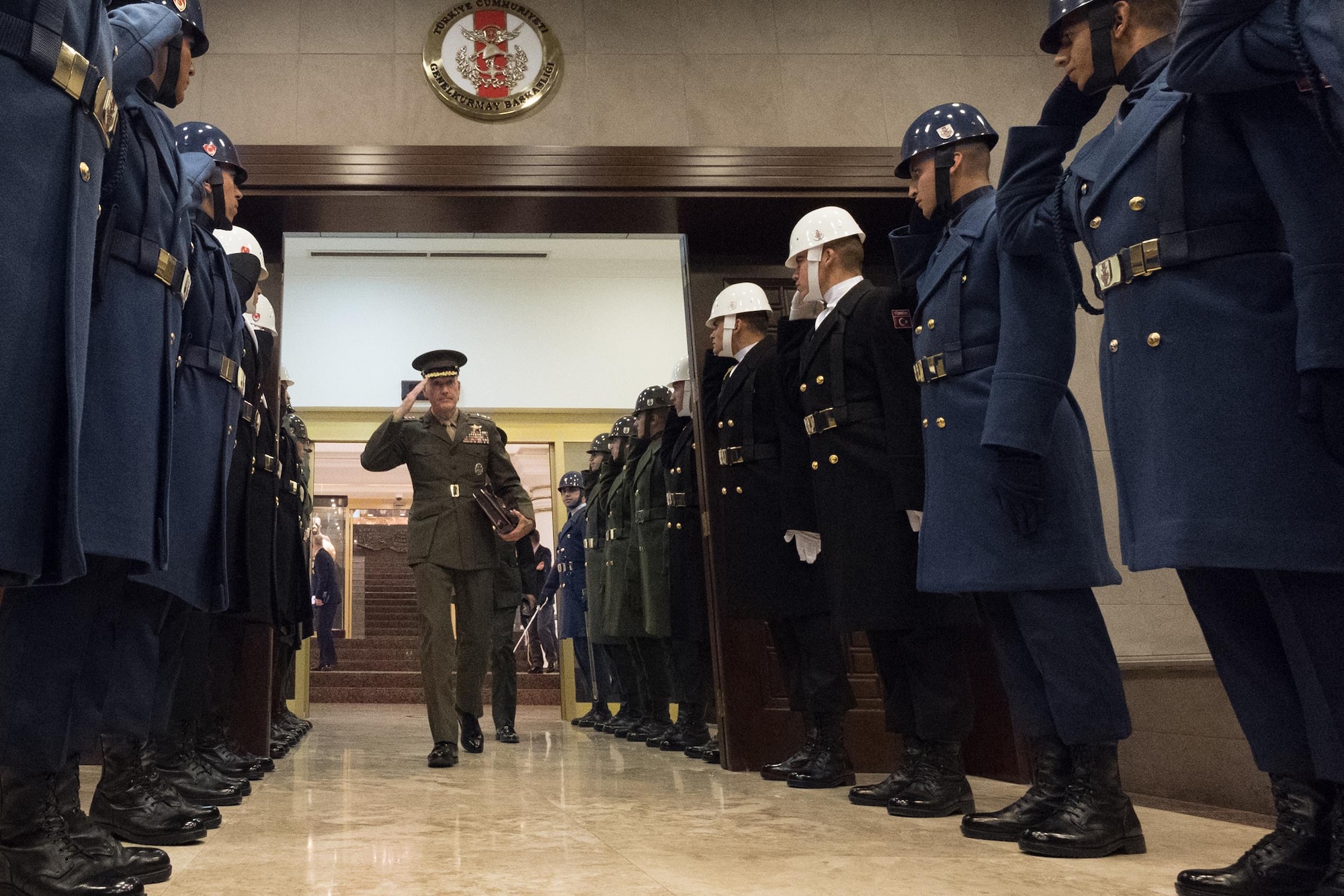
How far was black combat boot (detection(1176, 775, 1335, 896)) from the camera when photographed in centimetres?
164

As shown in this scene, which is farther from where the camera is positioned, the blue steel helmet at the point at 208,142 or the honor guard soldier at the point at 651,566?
the honor guard soldier at the point at 651,566

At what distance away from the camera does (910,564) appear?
3066 millimetres

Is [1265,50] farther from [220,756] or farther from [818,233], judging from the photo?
[220,756]

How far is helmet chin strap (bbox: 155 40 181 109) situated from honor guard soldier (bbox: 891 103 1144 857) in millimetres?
1863

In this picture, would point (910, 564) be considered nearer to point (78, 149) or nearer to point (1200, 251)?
point (1200, 251)

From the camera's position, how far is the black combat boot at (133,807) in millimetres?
2324

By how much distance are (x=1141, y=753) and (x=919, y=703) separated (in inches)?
39.8

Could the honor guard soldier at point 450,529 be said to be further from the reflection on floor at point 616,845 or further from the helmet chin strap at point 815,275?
the helmet chin strap at point 815,275

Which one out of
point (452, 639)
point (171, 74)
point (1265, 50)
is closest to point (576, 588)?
point (452, 639)

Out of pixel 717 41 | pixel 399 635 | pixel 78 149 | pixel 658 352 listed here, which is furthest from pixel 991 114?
pixel 399 635

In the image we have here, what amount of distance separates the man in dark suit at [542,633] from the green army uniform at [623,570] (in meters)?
3.38

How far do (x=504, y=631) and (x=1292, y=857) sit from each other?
4786mm

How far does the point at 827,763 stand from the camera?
3.55 metres

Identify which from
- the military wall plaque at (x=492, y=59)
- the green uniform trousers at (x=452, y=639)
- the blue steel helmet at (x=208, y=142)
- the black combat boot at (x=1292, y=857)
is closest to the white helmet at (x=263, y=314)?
the blue steel helmet at (x=208, y=142)
